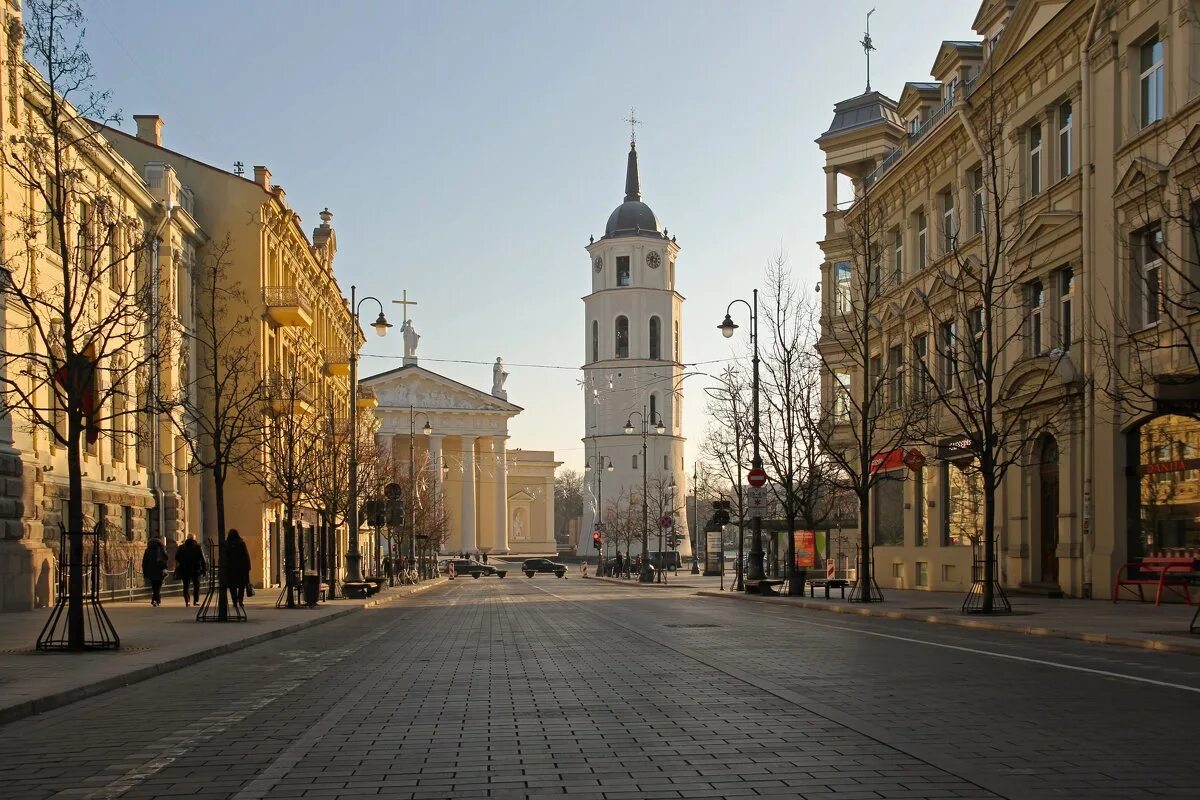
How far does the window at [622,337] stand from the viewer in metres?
125

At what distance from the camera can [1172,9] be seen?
24.8 metres

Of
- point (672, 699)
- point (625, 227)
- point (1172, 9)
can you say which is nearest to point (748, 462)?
point (1172, 9)

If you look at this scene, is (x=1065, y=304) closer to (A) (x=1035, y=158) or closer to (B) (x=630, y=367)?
(A) (x=1035, y=158)

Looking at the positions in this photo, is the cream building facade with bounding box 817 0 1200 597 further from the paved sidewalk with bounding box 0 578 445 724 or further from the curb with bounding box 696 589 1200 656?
the paved sidewalk with bounding box 0 578 445 724

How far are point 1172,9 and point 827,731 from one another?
66.0ft

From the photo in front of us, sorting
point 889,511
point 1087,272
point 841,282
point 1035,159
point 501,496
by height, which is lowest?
point 501,496

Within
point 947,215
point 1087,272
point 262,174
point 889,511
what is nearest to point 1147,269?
point 1087,272

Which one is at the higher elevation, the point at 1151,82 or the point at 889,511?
the point at 1151,82

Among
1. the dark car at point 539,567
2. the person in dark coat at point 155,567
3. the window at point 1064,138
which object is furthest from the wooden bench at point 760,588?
the dark car at point 539,567

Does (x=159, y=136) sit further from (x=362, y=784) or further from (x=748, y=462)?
(x=362, y=784)

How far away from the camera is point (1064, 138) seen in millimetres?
30281

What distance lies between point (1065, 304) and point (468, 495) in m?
93.8

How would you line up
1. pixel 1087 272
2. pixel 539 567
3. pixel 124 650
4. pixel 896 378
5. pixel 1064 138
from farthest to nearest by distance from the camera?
pixel 539 567, pixel 896 378, pixel 1064 138, pixel 1087 272, pixel 124 650

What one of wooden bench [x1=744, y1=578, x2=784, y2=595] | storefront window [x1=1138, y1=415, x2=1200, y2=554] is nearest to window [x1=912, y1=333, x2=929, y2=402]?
wooden bench [x1=744, y1=578, x2=784, y2=595]
